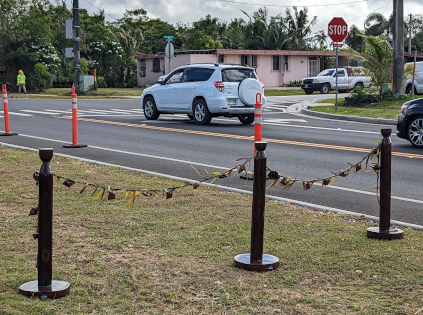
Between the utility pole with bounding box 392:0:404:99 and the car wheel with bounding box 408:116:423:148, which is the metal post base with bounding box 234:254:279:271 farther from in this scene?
the utility pole with bounding box 392:0:404:99

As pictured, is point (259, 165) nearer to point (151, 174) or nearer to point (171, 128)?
point (151, 174)

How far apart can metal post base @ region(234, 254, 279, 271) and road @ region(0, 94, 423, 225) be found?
236 cm

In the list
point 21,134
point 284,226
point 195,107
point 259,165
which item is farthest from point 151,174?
point 195,107

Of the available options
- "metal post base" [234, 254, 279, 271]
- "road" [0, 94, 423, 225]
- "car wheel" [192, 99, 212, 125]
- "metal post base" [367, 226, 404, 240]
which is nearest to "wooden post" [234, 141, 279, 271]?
"metal post base" [234, 254, 279, 271]

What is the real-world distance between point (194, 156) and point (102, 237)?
238 inches

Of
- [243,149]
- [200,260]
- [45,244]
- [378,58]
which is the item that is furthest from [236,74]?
[45,244]

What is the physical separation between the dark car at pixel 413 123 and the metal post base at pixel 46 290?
1015 cm

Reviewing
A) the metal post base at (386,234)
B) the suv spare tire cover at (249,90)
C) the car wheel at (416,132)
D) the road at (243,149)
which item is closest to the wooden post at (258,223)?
the metal post base at (386,234)

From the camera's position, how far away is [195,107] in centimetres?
1880

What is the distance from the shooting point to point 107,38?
175 ft

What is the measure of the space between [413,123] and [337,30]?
10.7 meters

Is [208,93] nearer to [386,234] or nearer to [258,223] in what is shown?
[386,234]

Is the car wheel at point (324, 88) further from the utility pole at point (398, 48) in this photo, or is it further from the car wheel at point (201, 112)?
the car wheel at point (201, 112)

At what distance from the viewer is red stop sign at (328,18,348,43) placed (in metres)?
23.1
